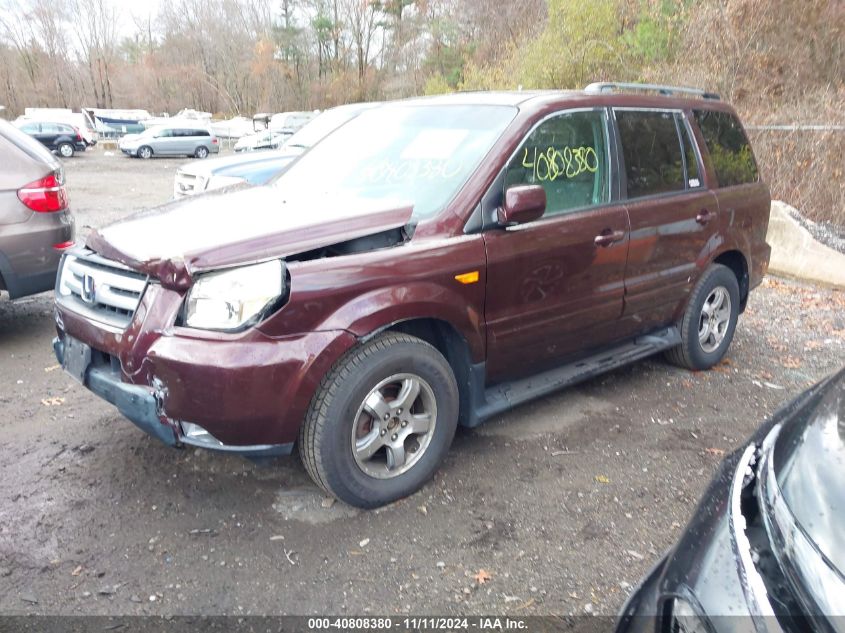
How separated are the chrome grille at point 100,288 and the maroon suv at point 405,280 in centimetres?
1

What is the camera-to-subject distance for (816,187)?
9242mm

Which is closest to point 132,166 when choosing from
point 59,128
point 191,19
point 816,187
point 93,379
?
point 59,128

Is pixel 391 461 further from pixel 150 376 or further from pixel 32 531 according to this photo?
pixel 32 531

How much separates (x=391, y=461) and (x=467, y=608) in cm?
82

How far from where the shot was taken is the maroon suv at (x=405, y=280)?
2826 mm

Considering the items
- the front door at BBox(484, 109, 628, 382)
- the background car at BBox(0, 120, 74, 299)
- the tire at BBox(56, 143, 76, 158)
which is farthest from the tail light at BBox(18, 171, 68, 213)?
the tire at BBox(56, 143, 76, 158)

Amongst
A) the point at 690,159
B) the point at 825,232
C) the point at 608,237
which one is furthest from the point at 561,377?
the point at 825,232

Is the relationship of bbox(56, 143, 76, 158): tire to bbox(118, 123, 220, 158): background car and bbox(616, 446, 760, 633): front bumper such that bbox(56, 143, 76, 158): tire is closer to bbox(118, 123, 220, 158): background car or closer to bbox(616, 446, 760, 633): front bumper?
bbox(118, 123, 220, 158): background car

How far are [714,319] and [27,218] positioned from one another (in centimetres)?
510

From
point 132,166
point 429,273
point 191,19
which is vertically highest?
point 191,19

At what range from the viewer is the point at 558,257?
373cm

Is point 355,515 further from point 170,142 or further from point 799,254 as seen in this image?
point 170,142

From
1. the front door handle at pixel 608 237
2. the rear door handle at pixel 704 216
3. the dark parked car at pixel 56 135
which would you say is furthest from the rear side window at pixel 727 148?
the dark parked car at pixel 56 135

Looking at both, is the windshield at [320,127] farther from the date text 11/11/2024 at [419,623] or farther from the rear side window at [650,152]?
the date text 11/11/2024 at [419,623]
